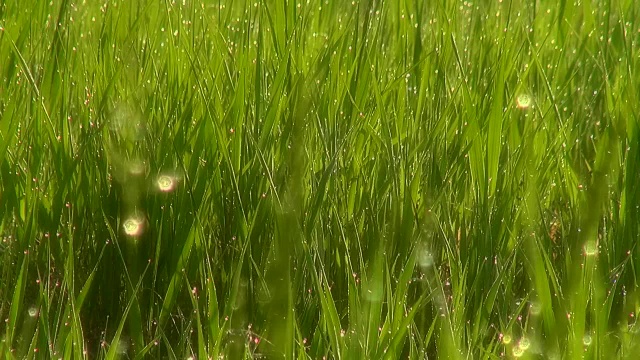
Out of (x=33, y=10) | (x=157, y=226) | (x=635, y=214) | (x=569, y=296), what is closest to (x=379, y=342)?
(x=569, y=296)

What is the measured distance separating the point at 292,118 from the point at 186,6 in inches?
32.8

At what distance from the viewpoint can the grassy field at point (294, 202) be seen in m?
1.31

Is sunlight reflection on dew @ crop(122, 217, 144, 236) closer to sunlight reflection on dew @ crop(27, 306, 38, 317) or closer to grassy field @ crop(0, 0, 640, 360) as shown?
grassy field @ crop(0, 0, 640, 360)

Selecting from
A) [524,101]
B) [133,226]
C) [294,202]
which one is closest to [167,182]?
[133,226]

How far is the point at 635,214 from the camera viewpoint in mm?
1512

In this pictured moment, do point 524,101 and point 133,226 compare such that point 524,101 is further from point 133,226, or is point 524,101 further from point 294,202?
point 133,226

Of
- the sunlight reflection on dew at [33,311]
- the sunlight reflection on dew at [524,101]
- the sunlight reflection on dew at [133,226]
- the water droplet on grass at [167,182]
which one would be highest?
the sunlight reflection on dew at [524,101]

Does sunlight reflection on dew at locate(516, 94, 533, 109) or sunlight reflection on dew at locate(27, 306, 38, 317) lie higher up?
sunlight reflection on dew at locate(516, 94, 533, 109)

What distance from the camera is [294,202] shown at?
1370mm

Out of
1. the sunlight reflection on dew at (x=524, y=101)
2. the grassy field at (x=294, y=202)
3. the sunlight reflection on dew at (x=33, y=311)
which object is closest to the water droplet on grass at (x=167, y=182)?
the grassy field at (x=294, y=202)

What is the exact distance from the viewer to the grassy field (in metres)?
1.31

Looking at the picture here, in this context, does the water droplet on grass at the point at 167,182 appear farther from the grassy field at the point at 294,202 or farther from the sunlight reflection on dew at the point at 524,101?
the sunlight reflection on dew at the point at 524,101

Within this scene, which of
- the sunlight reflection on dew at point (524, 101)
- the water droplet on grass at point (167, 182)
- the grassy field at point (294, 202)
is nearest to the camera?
the grassy field at point (294, 202)

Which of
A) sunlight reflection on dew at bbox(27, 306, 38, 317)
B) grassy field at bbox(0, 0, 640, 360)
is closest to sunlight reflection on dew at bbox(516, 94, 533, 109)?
grassy field at bbox(0, 0, 640, 360)
